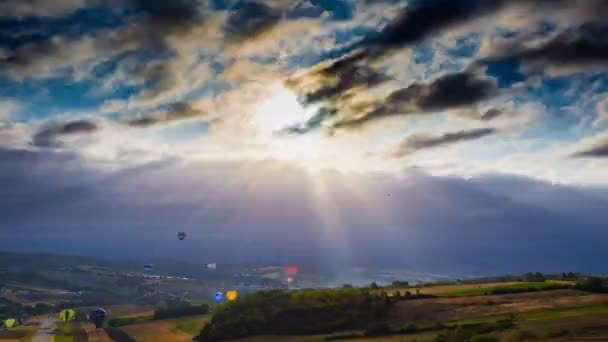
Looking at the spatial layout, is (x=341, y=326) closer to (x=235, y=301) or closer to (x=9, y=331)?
(x=235, y=301)

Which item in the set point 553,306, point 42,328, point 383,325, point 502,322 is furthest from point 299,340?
point 42,328

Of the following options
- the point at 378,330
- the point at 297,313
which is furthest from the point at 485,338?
the point at 297,313

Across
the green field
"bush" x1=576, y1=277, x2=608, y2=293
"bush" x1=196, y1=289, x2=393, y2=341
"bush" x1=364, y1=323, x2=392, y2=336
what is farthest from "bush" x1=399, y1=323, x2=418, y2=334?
"bush" x1=576, y1=277, x2=608, y2=293

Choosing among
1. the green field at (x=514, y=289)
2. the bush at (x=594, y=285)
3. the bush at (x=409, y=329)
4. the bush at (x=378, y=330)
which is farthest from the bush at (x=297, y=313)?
the bush at (x=594, y=285)

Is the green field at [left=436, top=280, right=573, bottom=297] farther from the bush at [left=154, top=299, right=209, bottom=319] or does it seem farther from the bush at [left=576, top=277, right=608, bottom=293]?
the bush at [left=154, top=299, right=209, bottom=319]

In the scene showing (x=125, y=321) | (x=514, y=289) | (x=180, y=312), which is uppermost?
(x=514, y=289)

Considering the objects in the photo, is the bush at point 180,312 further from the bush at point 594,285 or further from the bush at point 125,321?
the bush at point 594,285

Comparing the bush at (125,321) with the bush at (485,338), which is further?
the bush at (125,321)

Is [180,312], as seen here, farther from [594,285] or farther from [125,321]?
[594,285]
